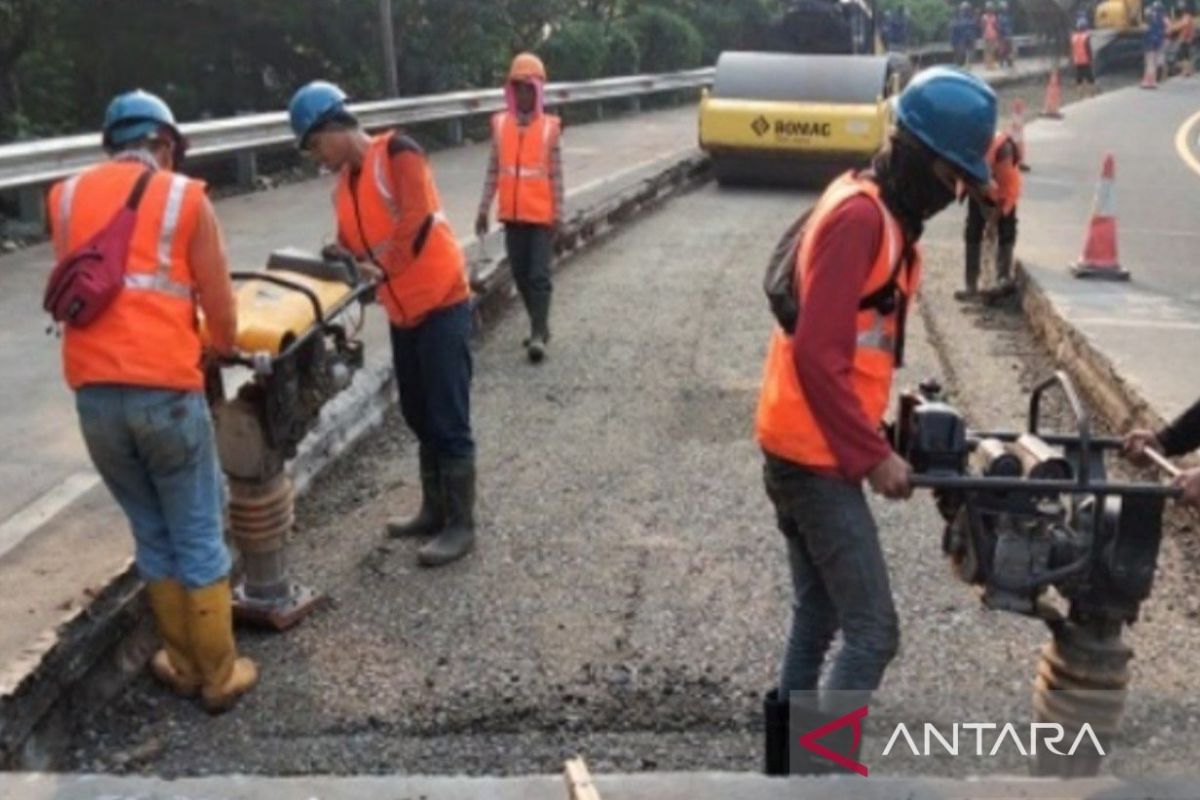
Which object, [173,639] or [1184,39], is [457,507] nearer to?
[173,639]

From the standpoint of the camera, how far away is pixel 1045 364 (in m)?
8.57

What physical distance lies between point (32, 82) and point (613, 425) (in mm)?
11040

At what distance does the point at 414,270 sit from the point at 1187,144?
17394mm

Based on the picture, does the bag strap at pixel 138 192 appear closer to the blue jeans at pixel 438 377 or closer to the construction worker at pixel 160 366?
the construction worker at pixel 160 366

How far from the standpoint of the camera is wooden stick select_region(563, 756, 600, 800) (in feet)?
10.4

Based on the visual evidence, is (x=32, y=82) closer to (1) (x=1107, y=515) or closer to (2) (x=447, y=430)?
(2) (x=447, y=430)

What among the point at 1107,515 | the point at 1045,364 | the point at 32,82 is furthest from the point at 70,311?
the point at 32,82

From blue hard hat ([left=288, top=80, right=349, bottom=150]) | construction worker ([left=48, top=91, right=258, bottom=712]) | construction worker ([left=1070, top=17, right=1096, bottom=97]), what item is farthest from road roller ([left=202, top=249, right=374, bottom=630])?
construction worker ([left=1070, top=17, right=1096, bottom=97])

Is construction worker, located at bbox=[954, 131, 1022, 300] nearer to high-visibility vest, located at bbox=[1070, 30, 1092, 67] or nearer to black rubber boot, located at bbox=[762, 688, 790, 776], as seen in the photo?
black rubber boot, located at bbox=[762, 688, 790, 776]

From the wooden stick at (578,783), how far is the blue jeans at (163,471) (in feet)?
4.87

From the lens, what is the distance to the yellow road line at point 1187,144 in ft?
57.7

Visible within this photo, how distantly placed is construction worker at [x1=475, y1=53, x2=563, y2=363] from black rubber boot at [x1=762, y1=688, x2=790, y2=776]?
4909 mm

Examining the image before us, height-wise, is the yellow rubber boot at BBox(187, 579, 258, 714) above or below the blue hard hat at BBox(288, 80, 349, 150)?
below

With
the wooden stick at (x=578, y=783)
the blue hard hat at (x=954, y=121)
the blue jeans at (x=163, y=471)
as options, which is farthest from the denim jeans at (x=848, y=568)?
the blue jeans at (x=163, y=471)
